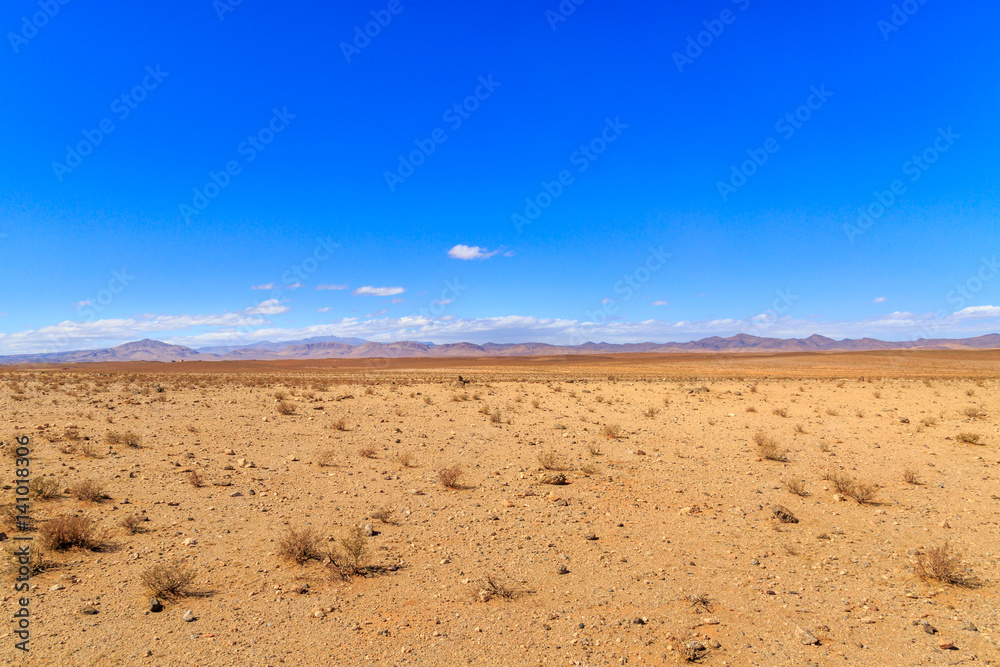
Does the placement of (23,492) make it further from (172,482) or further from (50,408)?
(50,408)

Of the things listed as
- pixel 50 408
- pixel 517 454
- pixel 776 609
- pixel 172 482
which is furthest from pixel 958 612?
pixel 50 408

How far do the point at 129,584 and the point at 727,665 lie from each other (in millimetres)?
6288

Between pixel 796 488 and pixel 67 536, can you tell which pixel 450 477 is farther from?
pixel 796 488

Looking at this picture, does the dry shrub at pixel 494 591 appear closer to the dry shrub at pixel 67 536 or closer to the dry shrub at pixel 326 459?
the dry shrub at pixel 67 536

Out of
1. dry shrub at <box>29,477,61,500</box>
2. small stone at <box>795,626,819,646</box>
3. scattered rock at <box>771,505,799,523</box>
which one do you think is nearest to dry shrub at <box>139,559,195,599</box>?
dry shrub at <box>29,477,61,500</box>

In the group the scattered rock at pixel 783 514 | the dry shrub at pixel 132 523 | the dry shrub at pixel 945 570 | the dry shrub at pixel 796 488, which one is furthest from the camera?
the dry shrub at pixel 796 488

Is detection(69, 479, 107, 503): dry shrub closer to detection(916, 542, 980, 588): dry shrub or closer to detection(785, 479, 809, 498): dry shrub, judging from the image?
detection(916, 542, 980, 588): dry shrub

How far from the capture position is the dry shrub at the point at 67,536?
20.8ft

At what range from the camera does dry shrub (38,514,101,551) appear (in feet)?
20.8

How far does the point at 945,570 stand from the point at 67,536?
34.9 ft

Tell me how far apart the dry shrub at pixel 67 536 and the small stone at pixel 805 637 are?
8.22 metres

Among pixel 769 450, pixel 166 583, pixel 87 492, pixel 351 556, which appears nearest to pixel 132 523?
pixel 87 492

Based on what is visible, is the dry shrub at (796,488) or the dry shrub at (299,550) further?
the dry shrub at (796,488)

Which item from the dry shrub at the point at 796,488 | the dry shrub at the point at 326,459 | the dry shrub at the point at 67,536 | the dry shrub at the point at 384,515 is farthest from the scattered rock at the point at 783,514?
the dry shrub at the point at 67,536
